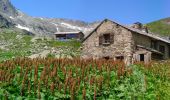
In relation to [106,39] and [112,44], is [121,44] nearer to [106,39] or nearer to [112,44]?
[112,44]

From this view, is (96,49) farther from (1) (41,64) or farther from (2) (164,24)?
(2) (164,24)

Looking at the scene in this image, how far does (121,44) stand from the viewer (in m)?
58.8

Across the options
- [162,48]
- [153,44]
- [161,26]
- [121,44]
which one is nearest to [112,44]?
[121,44]

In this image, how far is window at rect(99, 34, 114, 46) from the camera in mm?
60000

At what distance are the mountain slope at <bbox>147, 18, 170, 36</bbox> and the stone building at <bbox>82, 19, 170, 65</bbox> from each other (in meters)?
91.3

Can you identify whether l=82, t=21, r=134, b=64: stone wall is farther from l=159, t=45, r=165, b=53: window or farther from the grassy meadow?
the grassy meadow

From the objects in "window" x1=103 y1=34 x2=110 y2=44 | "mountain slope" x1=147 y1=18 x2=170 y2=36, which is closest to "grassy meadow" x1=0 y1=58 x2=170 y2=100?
"window" x1=103 y1=34 x2=110 y2=44

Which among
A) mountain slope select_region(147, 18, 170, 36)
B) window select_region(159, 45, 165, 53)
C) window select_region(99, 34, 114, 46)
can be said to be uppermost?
mountain slope select_region(147, 18, 170, 36)

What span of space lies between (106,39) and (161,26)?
10606 centimetres

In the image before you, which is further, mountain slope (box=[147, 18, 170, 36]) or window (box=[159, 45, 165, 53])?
mountain slope (box=[147, 18, 170, 36])

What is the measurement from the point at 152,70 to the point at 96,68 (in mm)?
4431

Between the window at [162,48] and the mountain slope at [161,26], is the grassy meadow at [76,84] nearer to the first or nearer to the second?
the window at [162,48]

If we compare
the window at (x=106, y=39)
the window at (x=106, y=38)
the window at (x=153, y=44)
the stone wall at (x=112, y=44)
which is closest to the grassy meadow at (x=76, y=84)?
the stone wall at (x=112, y=44)

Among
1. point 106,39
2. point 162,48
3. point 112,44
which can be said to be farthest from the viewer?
point 162,48
